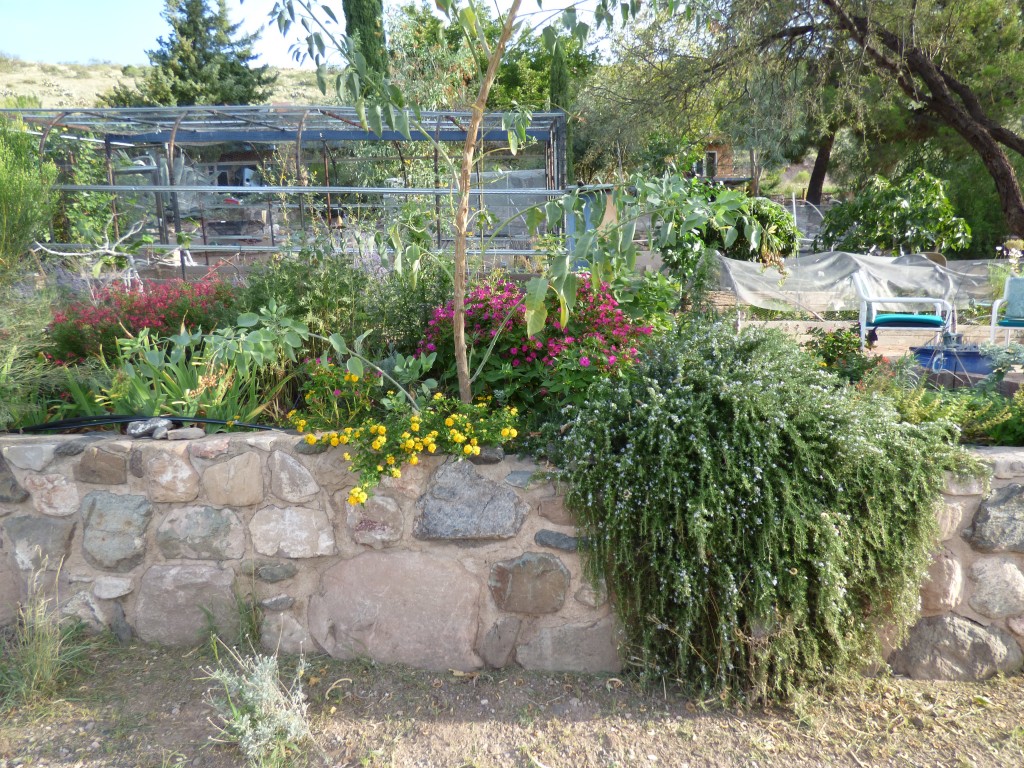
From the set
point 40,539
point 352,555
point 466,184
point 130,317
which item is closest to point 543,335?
point 466,184

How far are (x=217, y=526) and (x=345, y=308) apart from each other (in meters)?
1.17

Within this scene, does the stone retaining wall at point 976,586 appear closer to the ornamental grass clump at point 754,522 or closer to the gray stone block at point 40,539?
the ornamental grass clump at point 754,522

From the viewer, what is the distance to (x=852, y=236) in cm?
1146

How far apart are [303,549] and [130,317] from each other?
1.86 metres

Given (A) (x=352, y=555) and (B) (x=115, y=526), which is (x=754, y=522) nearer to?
(A) (x=352, y=555)

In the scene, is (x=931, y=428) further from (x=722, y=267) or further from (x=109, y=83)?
(x=109, y=83)

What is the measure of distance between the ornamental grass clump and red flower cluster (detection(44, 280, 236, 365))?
219cm

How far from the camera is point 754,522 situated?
2137 millimetres

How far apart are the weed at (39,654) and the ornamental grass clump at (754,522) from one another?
176cm

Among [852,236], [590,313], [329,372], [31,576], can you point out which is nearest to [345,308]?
[329,372]

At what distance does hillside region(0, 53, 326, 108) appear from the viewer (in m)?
34.8

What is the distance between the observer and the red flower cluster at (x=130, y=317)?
11.8 ft

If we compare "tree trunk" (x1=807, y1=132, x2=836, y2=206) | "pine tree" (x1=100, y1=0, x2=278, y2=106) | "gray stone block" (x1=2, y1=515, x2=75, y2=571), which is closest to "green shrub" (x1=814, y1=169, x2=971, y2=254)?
"tree trunk" (x1=807, y1=132, x2=836, y2=206)

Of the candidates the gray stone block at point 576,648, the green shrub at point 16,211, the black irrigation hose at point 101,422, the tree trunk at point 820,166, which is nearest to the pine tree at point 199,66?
the tree trunk at point 820,166
